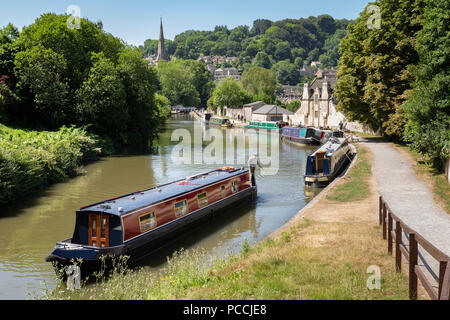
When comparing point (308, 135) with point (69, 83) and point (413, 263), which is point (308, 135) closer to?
point (69, 83)

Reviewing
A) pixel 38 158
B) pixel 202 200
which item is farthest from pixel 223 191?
pixel 38 158

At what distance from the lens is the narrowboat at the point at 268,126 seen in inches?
2358

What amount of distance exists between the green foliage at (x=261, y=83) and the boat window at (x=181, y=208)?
251 feet

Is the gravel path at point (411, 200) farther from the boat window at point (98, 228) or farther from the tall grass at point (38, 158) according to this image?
the tall grass at point (38, 158)

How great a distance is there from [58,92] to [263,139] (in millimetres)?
26910

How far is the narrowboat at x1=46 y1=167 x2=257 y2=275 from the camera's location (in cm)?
1126

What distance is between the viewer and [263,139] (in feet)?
174

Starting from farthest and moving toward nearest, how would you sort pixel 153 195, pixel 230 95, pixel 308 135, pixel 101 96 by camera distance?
pixel 230 95
pixel 308 135
pixel 101 96
pixel 153 195

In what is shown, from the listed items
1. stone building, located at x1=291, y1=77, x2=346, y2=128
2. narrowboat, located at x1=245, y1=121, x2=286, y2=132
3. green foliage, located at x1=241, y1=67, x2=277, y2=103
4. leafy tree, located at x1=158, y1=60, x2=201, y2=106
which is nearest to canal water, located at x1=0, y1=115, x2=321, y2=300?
stone building, located at x1=291, y1=77, x2=346, y2=128

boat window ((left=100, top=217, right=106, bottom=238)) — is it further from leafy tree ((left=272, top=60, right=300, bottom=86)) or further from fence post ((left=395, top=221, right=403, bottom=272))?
leafy tree ((left=272, top=60, right=300, bottom=86))

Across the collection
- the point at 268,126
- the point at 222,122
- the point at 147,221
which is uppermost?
the point at 222,122

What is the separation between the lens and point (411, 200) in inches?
612

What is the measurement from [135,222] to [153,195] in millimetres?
→ 2169

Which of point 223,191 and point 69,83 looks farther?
point 69,83
